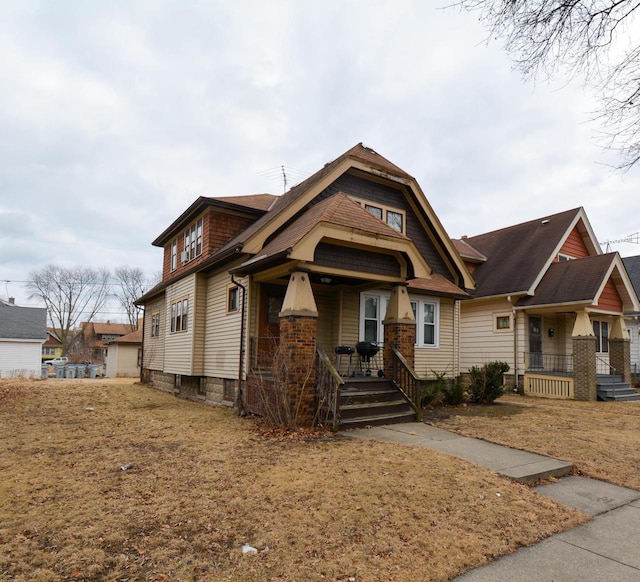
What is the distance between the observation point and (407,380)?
999 cm

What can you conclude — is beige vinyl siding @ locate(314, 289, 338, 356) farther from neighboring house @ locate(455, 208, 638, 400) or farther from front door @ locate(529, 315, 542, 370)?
front door @ locate(529, 315, 542, 370)

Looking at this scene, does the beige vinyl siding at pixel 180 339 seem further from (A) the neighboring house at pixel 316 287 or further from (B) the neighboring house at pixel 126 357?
(B) the neighboring house at pixel 126 357

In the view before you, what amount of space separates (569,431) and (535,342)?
949 cm

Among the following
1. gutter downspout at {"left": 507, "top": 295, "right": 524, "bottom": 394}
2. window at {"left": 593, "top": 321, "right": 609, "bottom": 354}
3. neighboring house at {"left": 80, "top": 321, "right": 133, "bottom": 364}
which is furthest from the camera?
neighboring house at {"left": 80, "top": 321, "right": 133, "bottom": 364}

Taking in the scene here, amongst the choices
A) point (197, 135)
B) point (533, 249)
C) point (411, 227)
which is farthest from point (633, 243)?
point (197, 135)

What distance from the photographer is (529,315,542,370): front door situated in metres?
17.1

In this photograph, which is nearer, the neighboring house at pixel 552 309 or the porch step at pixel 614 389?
the porch step at pixel 614 389

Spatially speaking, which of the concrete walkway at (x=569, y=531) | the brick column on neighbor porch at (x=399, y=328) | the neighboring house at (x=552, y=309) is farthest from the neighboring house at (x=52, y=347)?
the concrete walkway at (x=569, y=531)

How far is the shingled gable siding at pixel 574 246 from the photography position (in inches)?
739

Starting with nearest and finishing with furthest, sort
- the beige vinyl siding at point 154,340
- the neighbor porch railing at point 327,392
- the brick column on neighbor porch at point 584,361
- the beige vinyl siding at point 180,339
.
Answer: the neighbor porch railing at point 327,392 → the beige vinyl siding at point 180,339 → the brick column on neighbor porch at point 584,361 → the beige vinyl siding at point 154,340

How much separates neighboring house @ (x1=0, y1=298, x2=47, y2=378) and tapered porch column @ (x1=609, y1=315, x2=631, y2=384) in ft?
104

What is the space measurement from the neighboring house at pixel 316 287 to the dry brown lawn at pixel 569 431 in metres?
1.67

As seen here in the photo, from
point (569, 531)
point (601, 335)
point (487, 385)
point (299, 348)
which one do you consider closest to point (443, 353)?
point (487, 385)

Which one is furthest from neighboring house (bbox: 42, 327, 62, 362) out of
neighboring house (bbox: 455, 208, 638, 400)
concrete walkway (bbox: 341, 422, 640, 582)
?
concrete walkway (bbox: 341, 422, 640, 582)
